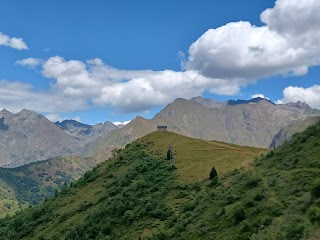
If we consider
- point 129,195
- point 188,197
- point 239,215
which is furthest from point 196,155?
point 239,215

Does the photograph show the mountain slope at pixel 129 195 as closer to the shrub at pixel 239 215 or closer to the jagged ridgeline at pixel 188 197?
the jagged ridgeline at pixel 188 197

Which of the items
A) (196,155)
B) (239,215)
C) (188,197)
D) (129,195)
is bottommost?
(129,195)

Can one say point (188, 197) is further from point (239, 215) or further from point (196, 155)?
point (196, 155)

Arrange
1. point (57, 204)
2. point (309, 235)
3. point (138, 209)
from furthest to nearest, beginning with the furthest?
point (57, 204)
point (138, 209)
point (309, 235)

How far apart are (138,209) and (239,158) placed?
112ft

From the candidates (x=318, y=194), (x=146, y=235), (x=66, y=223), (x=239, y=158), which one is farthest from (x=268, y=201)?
(x=66, y=223)

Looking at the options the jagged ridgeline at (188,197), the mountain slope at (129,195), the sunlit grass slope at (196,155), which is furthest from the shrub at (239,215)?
the sunlit grass slope at (196,155)

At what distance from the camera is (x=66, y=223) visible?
330 ft

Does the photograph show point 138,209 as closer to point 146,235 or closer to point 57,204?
point 146,235

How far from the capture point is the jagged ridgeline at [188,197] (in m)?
48.1

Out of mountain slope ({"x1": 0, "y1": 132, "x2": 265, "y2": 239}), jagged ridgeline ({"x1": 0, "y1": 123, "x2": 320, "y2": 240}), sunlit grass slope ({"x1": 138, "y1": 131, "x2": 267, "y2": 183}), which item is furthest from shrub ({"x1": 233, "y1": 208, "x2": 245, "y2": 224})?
sunlit grass slope ({"x1": 138, "y1": 131, "x2": 267, "y2": 183})

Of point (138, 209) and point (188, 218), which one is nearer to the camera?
point (188, 218)

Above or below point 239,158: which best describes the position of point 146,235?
below

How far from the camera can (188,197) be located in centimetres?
8044
